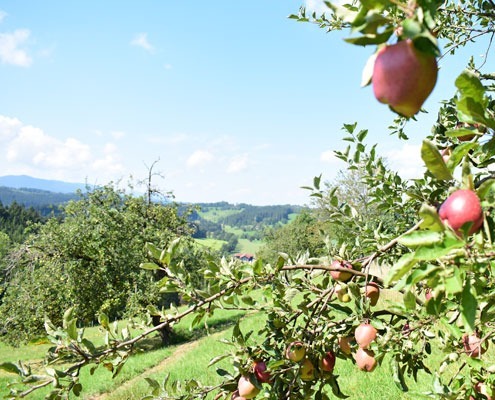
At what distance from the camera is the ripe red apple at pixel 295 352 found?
159cm

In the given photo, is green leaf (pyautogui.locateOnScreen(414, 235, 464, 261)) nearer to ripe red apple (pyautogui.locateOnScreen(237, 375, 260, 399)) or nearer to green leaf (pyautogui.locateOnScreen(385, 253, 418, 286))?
green leaf (pyautogui.locateOnScreen(385, 253, 418, 286))

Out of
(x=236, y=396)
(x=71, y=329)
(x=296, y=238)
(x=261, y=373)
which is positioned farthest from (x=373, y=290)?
(x=296, y=238)

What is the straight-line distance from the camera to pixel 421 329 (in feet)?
5.98

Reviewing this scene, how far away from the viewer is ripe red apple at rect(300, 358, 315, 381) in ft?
5.48

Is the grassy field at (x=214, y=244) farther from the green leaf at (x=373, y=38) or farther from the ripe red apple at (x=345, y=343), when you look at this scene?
the green leaf at (x=373, y=38)

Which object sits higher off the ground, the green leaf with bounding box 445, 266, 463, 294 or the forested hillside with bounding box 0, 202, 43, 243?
the green leaf with bounding box 445, 266, 463, 294

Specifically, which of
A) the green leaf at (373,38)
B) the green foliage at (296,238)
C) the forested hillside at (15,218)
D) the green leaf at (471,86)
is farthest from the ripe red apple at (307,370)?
the forested hillside at (15,218)

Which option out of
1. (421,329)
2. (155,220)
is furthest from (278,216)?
(421,329)

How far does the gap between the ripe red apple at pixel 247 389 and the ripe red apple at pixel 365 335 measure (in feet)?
1.53

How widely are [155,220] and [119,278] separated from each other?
2.66 meters

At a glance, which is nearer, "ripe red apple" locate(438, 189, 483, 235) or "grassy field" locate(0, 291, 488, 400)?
"ripe red apple" locate(438, 189, 483, 235)

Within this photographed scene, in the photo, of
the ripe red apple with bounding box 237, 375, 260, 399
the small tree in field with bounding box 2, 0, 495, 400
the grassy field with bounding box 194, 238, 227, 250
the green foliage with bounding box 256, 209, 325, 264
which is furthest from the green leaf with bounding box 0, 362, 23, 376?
the green foliage with bounding box 256, 209, 325, 264

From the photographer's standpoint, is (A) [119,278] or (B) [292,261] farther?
(A) [119,278]

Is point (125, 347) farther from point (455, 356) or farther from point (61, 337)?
point (455, 356)
